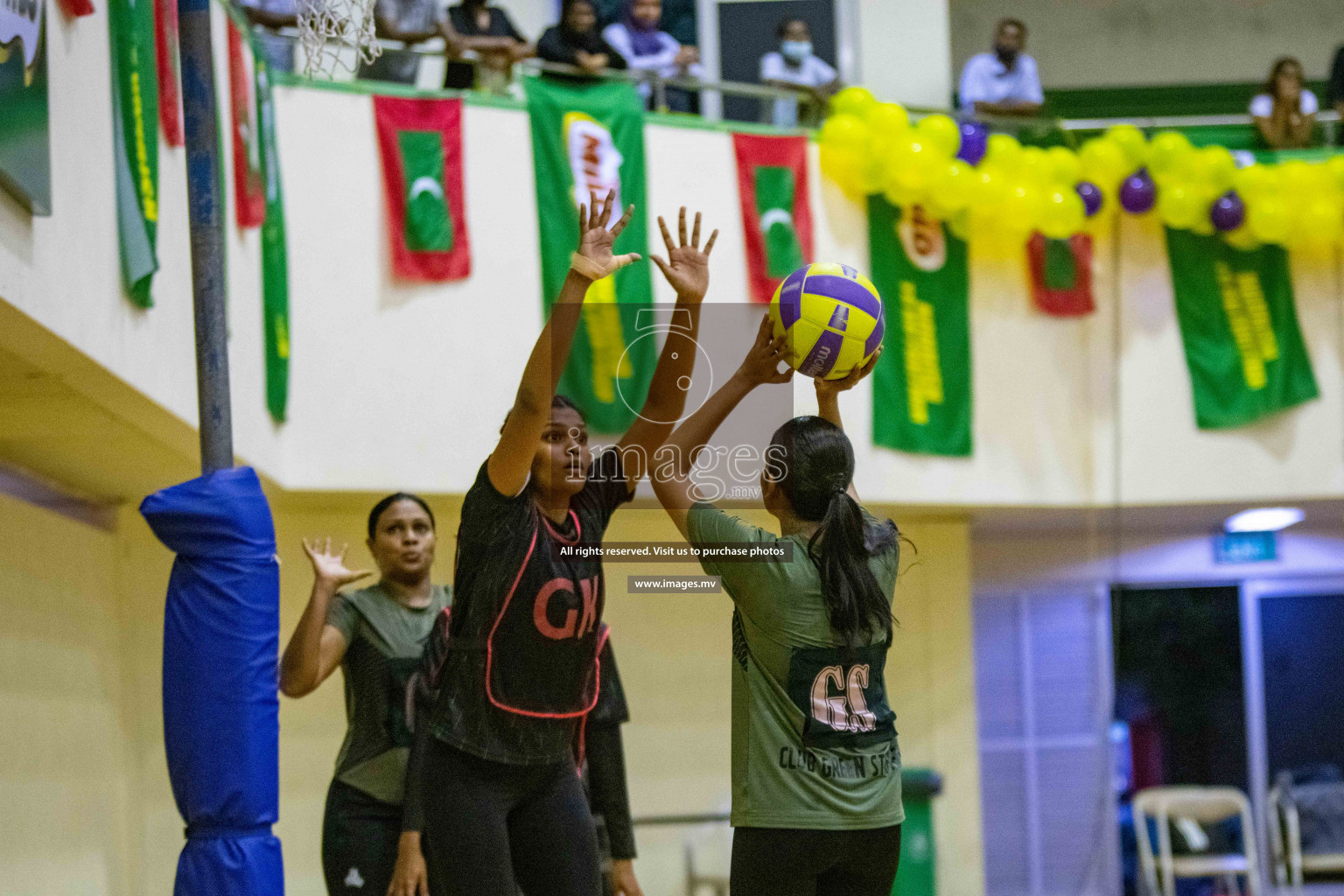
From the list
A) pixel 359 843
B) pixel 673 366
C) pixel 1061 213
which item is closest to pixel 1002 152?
pixel 1061 213

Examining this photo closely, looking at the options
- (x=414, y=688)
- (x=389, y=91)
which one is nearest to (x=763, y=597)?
(x=414, y=688)

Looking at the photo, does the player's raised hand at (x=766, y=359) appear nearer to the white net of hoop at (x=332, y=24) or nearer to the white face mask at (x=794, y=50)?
the white net of hoop at (x=332, y=24)

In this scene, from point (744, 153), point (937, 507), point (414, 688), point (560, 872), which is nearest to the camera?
point (560, 872)

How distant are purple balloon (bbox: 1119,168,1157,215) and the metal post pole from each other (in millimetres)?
6321

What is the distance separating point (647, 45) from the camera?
8.63 metres

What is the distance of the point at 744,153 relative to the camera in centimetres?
814

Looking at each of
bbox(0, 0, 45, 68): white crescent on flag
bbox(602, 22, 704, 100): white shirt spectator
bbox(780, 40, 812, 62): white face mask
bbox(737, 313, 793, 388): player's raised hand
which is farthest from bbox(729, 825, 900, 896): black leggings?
bbox(780, 40, 812, 62): white face mask

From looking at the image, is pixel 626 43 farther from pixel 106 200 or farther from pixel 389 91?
pixel 106 200

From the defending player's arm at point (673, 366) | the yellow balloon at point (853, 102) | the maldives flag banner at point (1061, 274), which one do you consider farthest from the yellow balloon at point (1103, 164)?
the defending player's arm at point (673, 366)

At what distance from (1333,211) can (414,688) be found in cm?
678

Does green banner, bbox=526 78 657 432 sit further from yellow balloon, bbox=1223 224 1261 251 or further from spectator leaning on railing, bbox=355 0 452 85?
yellow balloon, bbox=1223 224 1261 251

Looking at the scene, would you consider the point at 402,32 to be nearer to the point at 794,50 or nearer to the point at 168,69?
the point at 168,69

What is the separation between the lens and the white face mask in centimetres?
908

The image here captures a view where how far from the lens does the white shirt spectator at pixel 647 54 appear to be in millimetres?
8469
